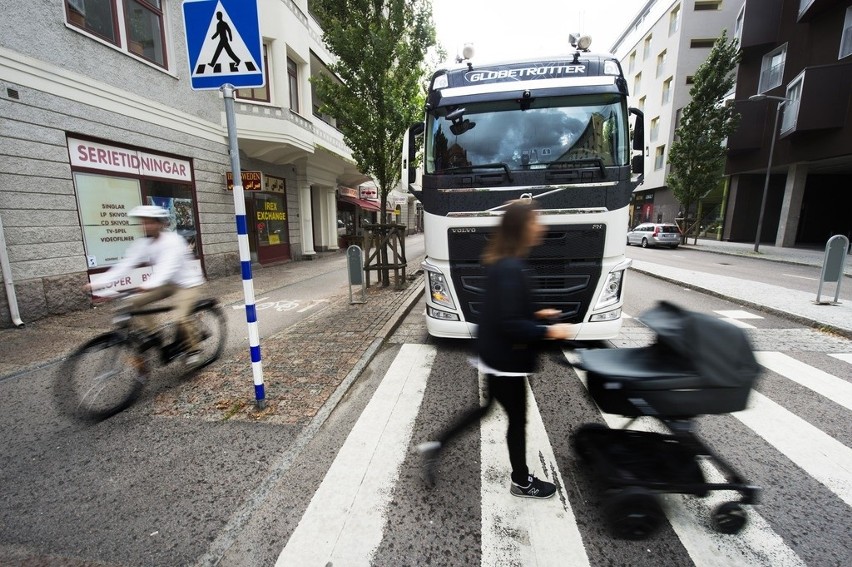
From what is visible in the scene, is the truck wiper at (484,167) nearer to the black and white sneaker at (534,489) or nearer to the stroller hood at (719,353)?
the stroller hood at (719,353)

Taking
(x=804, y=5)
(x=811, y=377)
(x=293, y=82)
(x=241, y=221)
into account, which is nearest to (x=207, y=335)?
(x=241, y=221)

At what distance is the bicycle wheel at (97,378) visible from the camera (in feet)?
11.6

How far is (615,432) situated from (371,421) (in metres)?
2.08

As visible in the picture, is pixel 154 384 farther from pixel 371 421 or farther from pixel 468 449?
pixel 468 449

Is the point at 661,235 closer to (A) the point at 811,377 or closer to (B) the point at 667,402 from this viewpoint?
(A) the point at 811,377

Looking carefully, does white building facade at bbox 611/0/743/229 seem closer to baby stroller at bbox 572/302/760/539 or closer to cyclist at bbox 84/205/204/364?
baby stroller at bbox 572/302/760/539

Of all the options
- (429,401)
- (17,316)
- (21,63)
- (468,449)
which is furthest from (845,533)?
(21,63)

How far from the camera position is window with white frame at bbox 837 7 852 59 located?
56.5ft

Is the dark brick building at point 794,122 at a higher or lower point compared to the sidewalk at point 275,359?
higher

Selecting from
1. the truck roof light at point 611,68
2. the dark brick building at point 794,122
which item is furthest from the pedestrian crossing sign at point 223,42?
the dark brick building at point 794,122

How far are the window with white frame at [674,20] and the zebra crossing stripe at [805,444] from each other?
1559 inches

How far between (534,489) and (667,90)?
4197 cm

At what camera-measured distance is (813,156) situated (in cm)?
1900

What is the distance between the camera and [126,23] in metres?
8.74
